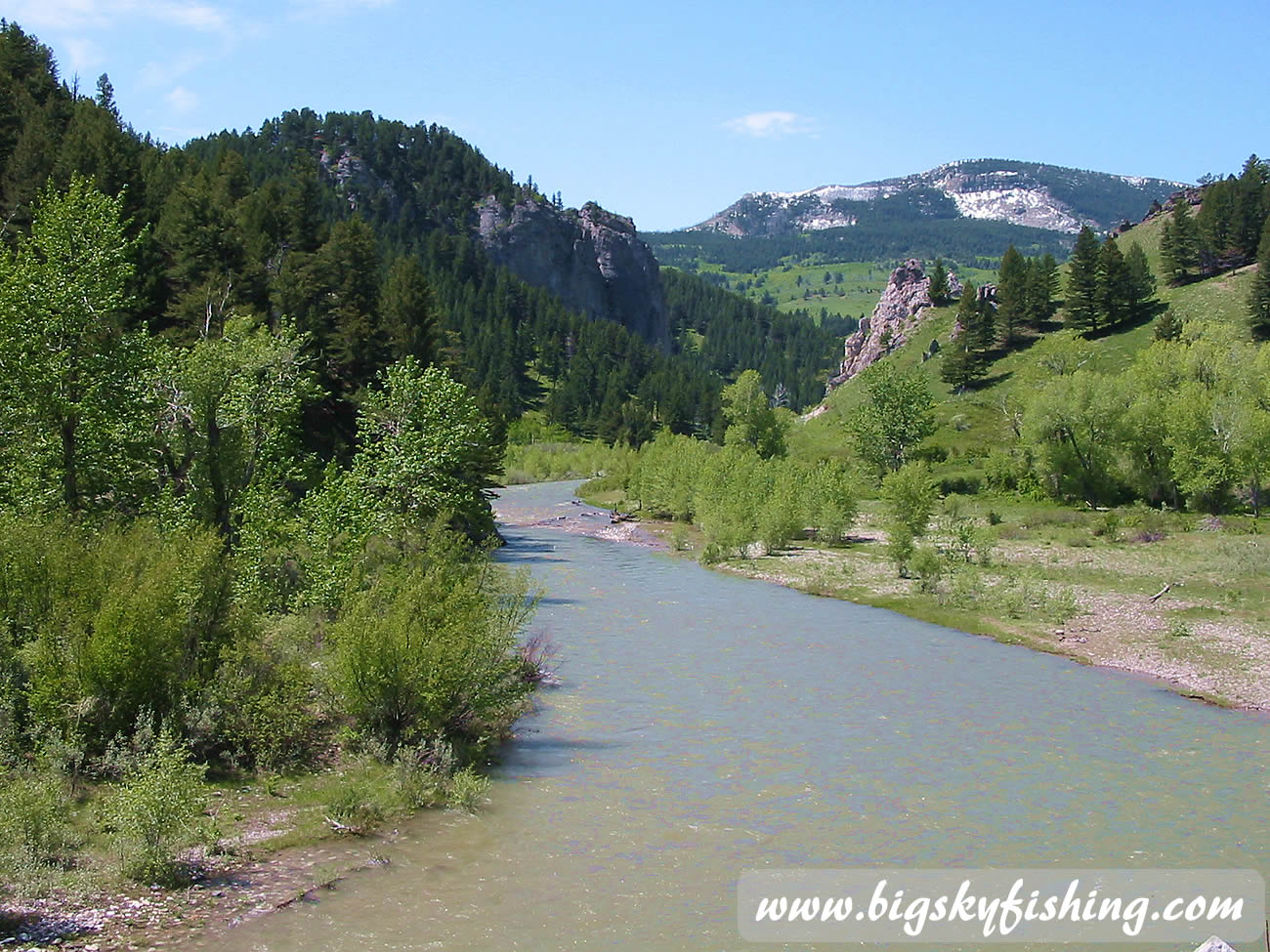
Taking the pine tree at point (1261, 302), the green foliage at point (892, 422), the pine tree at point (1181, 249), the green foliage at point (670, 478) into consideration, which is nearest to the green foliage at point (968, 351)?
the green foliage at point (892, 422)

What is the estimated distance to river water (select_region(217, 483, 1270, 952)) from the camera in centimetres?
1397

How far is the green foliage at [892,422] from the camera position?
289 ft

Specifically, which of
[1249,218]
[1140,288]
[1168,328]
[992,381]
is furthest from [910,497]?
[1249,218]

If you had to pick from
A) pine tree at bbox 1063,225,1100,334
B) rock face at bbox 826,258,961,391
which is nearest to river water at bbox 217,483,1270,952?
→ pine tree at bbox 1063,225,1100,334

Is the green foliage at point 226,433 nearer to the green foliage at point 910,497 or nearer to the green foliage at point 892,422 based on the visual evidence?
the green foliage at point 910,497

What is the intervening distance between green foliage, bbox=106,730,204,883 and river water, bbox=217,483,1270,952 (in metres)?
1.73

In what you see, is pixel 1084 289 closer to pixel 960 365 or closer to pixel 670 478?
pixel 960 365

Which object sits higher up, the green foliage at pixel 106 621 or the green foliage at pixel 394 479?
the green foliage at pixel 394 479

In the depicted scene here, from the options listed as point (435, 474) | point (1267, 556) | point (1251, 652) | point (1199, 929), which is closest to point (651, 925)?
point (1199, 929)

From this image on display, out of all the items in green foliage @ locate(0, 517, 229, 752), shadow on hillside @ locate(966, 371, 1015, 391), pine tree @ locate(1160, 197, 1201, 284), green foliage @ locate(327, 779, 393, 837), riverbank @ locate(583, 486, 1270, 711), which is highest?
pine tree @ locate(1160, 197, 1201, 284)

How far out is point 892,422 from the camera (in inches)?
3472

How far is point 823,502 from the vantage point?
61.9 meters

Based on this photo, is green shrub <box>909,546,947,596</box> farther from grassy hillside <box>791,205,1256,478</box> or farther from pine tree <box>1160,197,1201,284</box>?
pine tree <box>1160,197,1201,284</box>

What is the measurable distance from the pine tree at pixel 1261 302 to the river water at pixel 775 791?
3059 inches
